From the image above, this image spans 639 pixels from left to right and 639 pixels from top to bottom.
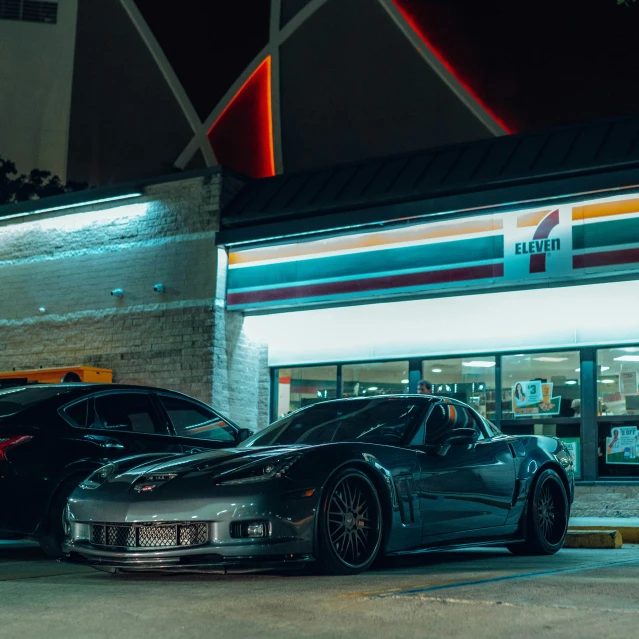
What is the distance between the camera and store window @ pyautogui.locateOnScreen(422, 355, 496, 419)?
15703mm

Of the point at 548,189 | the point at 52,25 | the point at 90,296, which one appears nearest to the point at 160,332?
the point at 90,296

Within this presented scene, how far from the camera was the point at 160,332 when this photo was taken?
57.0ft

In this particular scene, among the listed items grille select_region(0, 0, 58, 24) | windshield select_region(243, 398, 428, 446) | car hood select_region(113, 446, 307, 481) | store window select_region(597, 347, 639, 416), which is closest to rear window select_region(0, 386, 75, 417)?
windshield select_region(243, 398, 428, 446)

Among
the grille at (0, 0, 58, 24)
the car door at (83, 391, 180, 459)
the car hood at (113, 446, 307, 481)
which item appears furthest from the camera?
the grille at (0, 0, 58, 24)

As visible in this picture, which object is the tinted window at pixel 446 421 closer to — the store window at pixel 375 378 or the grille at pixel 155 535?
the grille at pixel 155 535

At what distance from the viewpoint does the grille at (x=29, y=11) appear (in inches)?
1212

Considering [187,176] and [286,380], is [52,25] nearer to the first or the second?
[187,176]

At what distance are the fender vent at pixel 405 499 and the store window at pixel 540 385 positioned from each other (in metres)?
8.55

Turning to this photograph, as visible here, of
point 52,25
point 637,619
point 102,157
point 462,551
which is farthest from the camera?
point 52,25

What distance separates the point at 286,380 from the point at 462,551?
905cm

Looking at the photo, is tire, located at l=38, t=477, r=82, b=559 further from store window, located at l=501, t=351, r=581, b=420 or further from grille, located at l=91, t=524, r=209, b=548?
store window, located at l=501, t=351, r=581, b=420

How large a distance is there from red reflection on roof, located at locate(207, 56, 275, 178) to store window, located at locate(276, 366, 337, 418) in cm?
735

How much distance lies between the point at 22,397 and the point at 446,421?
3.61 m

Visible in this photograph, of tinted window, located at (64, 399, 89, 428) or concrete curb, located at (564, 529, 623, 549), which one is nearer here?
tinted window, located at (64, 399, 89, 428)
